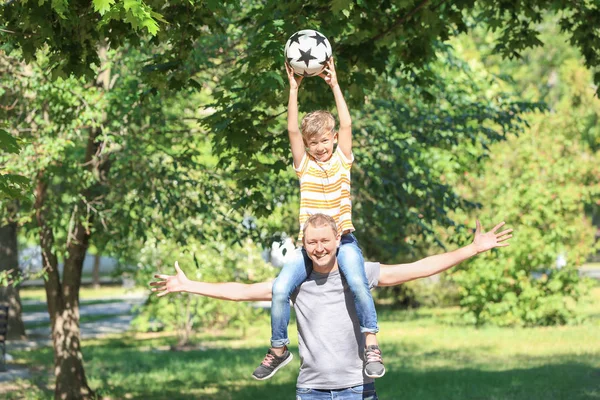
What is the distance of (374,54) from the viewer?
35.4 feet

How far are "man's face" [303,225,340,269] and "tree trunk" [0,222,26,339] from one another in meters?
18.5

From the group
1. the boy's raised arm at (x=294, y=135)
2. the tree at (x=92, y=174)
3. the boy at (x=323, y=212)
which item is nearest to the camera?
the boy at (x=323, y=212)

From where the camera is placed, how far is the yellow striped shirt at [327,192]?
225 inches

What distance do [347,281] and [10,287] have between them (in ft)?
70.3

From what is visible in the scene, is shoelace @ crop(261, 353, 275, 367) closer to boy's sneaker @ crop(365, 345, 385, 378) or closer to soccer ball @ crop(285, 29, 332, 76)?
boy's sneaker @ crop(365, 345, 385, 378)

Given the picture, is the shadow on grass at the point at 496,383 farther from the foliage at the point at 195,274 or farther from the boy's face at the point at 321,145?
the boy's face at the point at 321,145

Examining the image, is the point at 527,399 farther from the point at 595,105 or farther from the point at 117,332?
the point at 595,105

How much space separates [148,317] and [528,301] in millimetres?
8974

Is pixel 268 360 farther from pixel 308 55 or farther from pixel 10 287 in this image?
pixel 10 287

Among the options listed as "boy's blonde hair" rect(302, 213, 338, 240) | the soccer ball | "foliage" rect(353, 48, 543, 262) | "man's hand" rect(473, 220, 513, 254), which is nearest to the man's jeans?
"boy's blonde hair" rect(302, 213, 338, 240)

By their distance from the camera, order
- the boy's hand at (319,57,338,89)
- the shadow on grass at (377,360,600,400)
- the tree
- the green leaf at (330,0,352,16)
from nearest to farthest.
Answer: the boy's hand at (319,57,338,89) < the green leaf at (330,0,352,16) < the tree < the shadow on grass at (377,360,600,400)

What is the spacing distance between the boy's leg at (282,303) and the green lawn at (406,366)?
8324mm

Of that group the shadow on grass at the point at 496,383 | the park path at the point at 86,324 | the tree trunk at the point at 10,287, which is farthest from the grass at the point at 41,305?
the shadow on grass at the point at 496,383

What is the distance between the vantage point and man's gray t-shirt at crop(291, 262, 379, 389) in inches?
210
